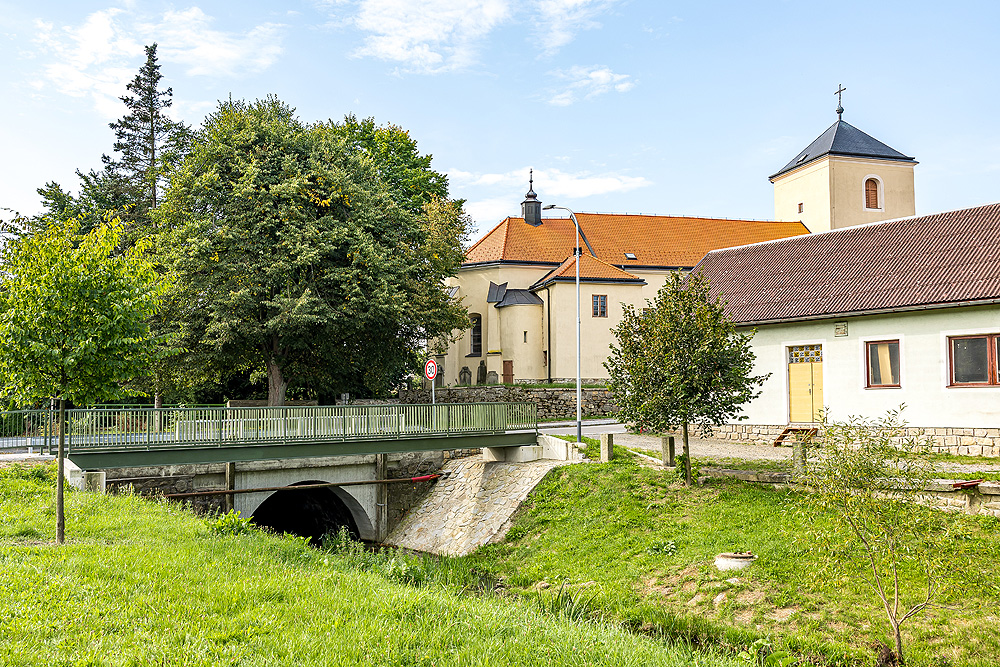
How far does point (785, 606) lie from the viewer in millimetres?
11484

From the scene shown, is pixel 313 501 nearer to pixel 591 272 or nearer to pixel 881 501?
pixel 881 501

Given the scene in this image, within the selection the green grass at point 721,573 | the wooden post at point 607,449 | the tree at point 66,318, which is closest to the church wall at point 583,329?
the wooden post at point 607,449

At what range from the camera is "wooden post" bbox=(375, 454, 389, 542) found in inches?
942

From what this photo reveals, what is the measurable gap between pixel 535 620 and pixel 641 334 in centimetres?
1037

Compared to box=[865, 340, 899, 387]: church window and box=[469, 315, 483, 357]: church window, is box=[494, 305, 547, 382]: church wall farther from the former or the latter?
box=[865, 340, 899, 387]: church window

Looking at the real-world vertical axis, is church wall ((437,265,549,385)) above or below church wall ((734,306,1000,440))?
above

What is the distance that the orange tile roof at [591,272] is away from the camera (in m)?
40.5

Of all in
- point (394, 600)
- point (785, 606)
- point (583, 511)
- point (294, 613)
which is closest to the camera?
point (294, 613)

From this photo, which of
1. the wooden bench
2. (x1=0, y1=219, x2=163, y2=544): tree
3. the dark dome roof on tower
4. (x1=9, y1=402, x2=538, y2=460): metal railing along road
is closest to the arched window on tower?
the dark dome roof on tower

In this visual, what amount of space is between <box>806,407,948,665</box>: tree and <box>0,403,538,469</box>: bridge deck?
13510 mm

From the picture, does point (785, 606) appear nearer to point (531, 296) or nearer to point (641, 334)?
point (641, 334)

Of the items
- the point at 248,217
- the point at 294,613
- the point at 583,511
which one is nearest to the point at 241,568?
the point at 294,613

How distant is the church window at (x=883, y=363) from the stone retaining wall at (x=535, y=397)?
16.7 m

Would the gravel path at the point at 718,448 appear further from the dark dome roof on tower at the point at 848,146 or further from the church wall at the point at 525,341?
the dark dome roof on tower at the point at 848,146
